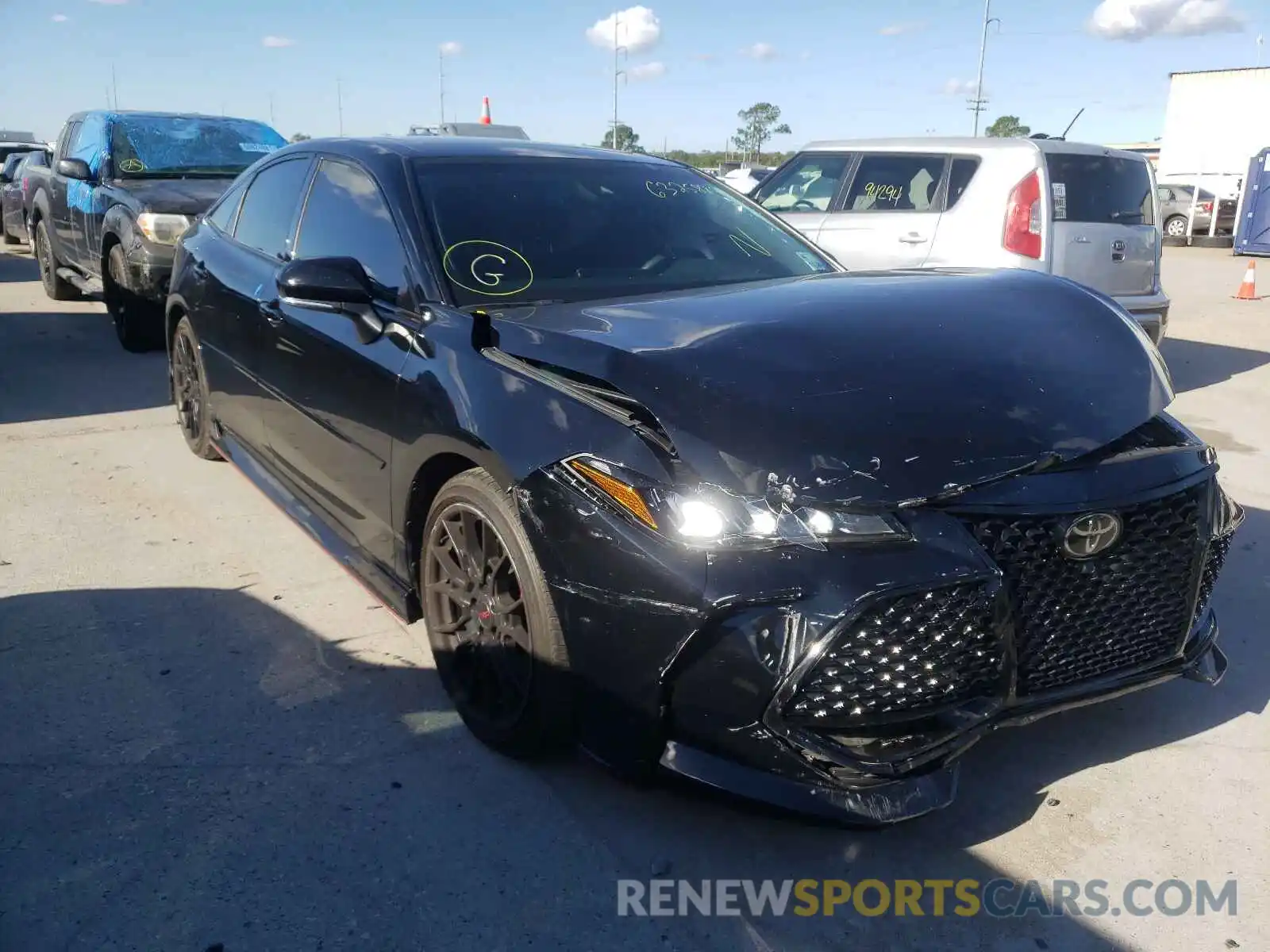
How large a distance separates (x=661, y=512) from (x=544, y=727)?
2.41 feet

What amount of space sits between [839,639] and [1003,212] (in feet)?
18.6

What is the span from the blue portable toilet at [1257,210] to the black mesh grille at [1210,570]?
2147 centimetres

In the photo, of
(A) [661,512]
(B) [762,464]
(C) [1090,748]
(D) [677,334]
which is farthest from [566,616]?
(C) [1090,748]

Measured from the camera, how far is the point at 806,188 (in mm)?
8203

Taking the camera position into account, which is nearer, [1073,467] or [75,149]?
[1073,467]

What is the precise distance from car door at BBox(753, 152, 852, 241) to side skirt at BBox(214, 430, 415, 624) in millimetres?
4743

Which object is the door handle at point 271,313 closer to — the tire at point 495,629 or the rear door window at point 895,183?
the tire at point 495,629

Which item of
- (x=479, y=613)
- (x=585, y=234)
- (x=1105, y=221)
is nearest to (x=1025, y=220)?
(x=1105, y=221)

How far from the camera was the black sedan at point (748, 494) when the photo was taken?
217 centimetres

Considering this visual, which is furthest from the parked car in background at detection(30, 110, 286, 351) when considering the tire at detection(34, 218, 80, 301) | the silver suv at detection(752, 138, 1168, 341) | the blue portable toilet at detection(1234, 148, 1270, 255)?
the blue portable toilet at detection(1234, 148, 1270, 255)

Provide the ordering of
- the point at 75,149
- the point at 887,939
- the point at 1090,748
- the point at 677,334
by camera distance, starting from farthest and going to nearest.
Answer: the point at 75,149, the point at 1090,748, the point at 677,334, the point at 887,939

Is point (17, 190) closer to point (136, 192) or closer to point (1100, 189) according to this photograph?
point (136, 192)

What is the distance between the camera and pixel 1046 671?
2400 mm

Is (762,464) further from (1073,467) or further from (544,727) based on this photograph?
(544,727)
